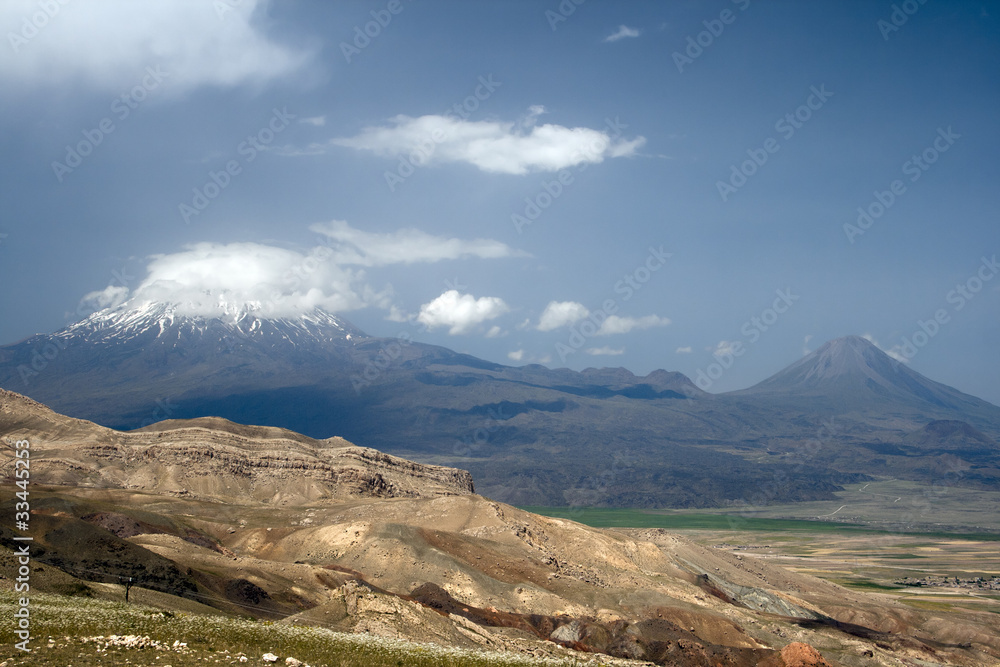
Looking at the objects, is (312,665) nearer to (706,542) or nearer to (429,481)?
(429,481)

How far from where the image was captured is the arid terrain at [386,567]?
41562 millimetres

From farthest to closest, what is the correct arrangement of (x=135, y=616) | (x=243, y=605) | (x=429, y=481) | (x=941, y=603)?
(x=429, y=481), (x=941, y=603), (x=243, y=605), (x=135, y=616)

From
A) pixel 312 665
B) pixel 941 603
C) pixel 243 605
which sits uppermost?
pixel 312 665

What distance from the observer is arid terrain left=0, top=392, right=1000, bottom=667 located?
4156cm

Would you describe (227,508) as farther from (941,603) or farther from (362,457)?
(941,603)

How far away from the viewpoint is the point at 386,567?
6203 centimetres

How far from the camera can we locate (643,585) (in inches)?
2726

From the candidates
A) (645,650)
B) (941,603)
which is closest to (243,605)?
(645,650)

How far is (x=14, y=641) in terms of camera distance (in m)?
20.4

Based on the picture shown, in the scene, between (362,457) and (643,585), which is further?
(362,457)

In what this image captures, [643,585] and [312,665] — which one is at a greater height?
[312,665]

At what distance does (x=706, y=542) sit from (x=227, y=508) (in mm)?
122711

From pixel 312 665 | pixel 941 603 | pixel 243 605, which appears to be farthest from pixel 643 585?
pixel 941 603

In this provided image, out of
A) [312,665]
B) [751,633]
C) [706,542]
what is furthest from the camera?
[706,542]
